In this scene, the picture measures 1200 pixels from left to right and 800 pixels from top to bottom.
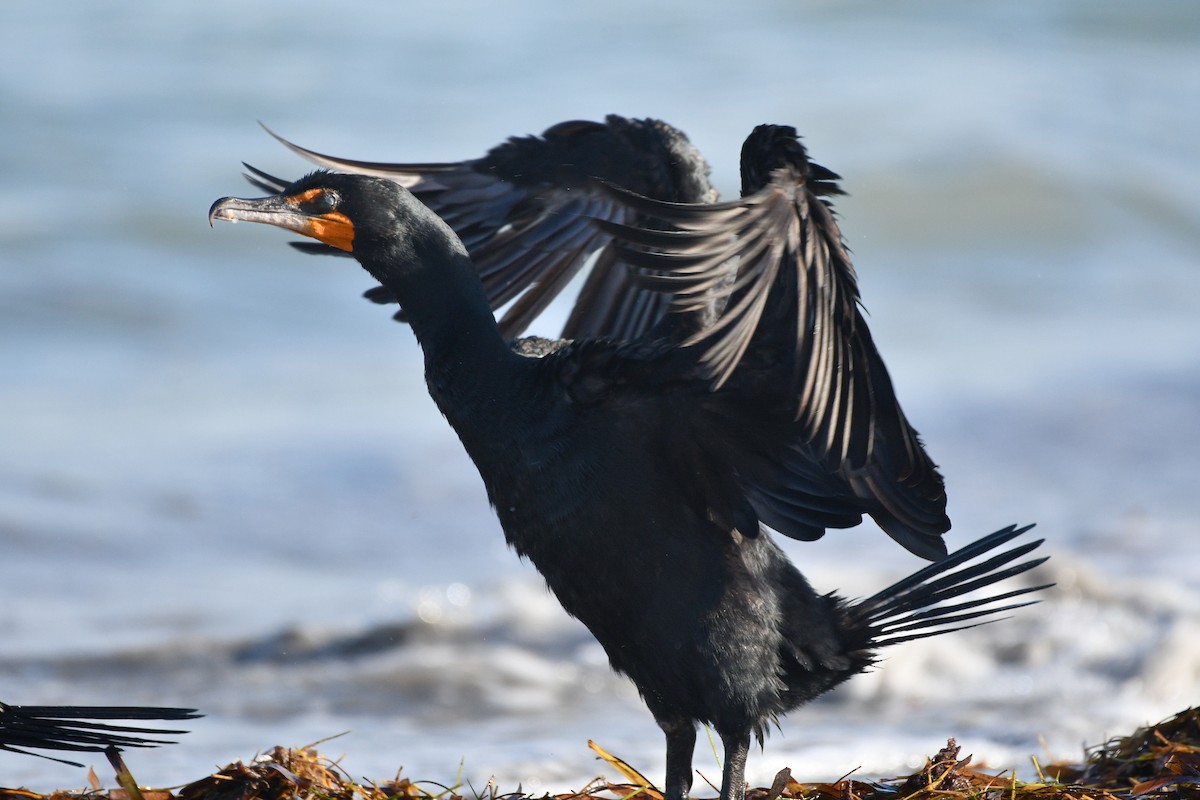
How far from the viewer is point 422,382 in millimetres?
10094

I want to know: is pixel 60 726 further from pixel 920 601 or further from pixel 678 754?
pixel 920 601

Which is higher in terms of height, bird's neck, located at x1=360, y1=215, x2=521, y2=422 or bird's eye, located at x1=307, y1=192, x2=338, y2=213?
bird's eye, located at x1=307, y1=192, x2=338, y2=213

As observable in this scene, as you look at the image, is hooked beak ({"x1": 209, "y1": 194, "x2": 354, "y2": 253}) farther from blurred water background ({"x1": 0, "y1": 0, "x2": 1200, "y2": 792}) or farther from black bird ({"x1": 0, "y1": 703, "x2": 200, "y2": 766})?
blurred water background ({"x1": 0, "y1": 0, "x2": 1200, "y2": 792})

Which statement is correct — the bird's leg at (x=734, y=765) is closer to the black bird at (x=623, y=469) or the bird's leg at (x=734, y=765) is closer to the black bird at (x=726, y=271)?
the black bird at (x=623, y=469)

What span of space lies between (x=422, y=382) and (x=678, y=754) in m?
6.16

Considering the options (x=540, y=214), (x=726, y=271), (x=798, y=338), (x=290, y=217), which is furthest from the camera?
(x=540, y=214)

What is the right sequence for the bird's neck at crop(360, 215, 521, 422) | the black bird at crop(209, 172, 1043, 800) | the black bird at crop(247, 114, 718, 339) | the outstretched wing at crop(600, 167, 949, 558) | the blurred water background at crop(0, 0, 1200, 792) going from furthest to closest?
1. the blurred water background at crop(0, 0, 1200, 792)
2. the black bird at crop(247, 114, 718, 339)
3. the bird's neck at crop(360, 215, 521, 422)
4. the black bird at crop(209, 172, 1043, 800)
5. the outstretched wing at crop(600, 167, 949, 558)

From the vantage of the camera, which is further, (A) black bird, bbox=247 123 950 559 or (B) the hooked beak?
(B) the hooked beak

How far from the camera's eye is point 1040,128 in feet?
49.9

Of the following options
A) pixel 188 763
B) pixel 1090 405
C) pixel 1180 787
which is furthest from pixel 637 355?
pixel 1090 405

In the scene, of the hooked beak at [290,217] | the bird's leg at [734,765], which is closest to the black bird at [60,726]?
the hooked beak at [290,217]

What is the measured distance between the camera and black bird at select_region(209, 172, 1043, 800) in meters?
3.80

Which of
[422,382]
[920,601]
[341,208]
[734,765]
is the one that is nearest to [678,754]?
[734,765]

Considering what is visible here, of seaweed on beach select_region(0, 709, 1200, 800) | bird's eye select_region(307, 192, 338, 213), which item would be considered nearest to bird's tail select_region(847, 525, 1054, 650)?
seaweed on beach select_region(0, 709, 1200, 800)
